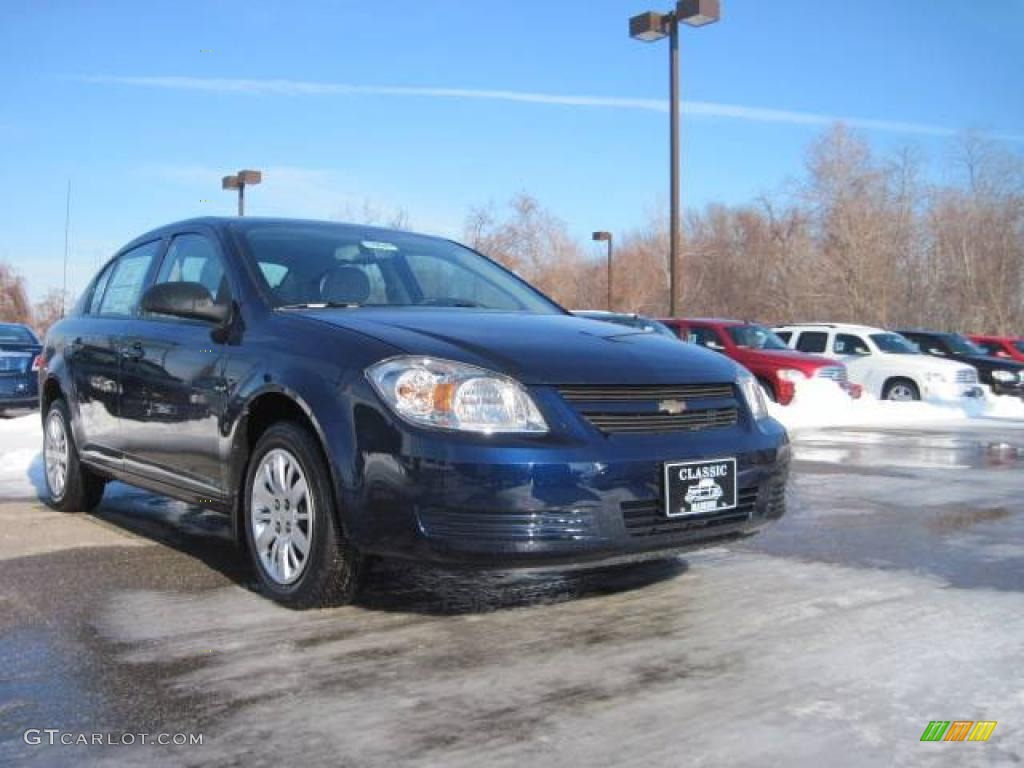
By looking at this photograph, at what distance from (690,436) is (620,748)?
1.47 metres

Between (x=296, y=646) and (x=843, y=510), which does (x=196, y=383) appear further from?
(x=843, y=510)

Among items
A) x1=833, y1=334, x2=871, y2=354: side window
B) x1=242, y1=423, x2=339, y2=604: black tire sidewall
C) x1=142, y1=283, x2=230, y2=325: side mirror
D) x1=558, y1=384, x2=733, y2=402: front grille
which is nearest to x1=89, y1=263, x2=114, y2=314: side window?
x1=142, y1=283, x2=230, y2=325: side mirror

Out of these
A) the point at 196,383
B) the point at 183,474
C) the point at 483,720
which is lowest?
the point at 483,720

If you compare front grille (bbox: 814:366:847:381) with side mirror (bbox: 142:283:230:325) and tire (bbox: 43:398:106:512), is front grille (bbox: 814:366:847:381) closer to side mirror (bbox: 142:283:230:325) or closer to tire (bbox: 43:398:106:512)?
tire (bbox: 43:398:106:512)

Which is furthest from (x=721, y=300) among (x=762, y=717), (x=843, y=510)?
(x=762, y=717)

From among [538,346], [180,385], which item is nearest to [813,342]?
[180,385]

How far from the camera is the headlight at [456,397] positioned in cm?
357

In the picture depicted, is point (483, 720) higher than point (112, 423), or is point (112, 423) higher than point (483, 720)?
point (112, 423)

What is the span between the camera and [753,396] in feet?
14.3

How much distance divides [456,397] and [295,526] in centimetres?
91

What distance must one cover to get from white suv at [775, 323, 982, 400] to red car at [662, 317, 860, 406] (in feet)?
6.17

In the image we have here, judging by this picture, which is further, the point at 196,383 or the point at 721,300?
the point at 721,300

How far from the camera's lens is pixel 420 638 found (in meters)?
3.64

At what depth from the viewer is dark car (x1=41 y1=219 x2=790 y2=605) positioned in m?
3.51
